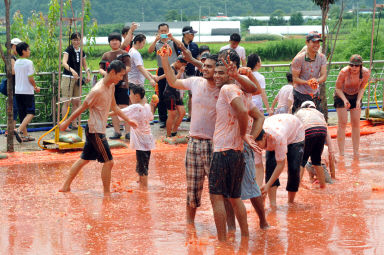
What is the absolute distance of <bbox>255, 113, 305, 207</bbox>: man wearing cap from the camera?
21.9 ft

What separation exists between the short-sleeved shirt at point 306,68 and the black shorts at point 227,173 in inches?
147

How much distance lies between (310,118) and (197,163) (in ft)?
Answer: 7.32

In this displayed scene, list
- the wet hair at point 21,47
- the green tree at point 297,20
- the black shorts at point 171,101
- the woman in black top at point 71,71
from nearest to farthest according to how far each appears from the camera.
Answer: the wet hair at point 21,47, the black shorts at point 171,101, the woman in black top at point 71,71, the green tree at point 297,20

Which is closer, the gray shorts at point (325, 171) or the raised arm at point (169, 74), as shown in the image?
the raised arm at point (169, 74)

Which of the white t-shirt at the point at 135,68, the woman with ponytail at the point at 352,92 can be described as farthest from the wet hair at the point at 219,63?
the white t-shirt at the point at 135,68

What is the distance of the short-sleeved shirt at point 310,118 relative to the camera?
7.82 metres

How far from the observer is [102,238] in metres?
6.10

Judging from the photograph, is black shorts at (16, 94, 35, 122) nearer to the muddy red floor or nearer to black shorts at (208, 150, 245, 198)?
the muddy red floor

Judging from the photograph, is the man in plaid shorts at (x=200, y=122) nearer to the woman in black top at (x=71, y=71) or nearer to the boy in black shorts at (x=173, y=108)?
the boy in black shorts at (x=173, y=108)

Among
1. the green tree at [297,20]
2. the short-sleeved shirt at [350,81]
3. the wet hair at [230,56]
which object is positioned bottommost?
the short-sleeved shirt at [350,81]

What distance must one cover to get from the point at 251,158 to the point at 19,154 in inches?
200

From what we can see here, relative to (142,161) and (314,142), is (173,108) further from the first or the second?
(314,142)

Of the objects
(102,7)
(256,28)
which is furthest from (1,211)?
(102,7)

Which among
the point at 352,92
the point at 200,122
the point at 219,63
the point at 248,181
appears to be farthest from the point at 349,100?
the point at 219,63
